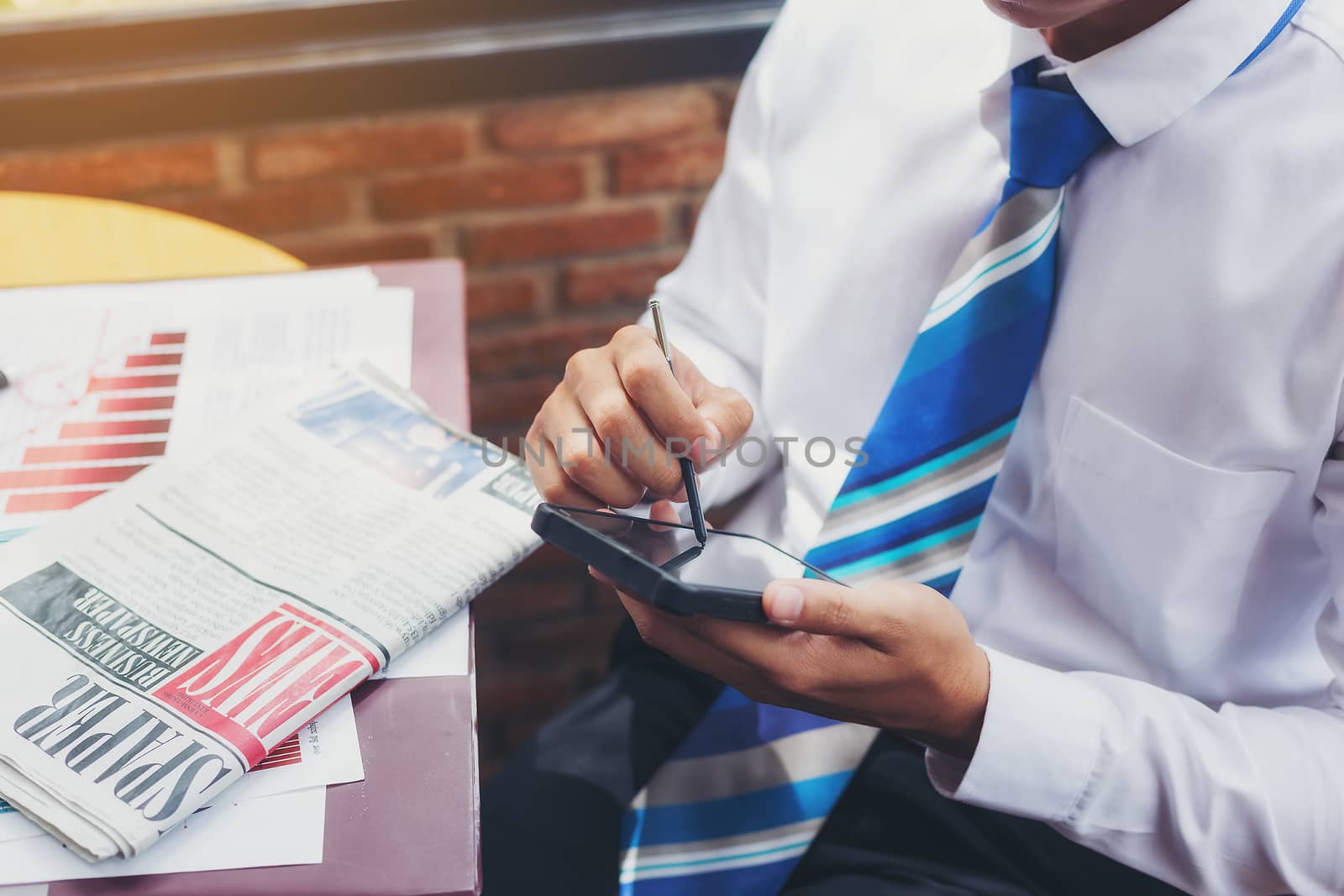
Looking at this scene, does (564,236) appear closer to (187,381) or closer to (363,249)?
(363,249)

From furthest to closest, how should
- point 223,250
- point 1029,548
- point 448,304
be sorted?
point 223,250 → point 448,304 → point 1029,548

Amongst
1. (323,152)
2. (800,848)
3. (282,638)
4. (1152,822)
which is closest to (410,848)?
(282,638)

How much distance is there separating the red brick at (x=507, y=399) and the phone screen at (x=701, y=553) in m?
0.93

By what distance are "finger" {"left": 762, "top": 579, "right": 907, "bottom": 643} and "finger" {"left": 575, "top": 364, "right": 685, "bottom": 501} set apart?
0.43ft

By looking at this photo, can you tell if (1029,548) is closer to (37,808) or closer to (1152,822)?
(1152,822)

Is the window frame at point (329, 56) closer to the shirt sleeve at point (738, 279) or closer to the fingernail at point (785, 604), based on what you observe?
the shirt sleeve at point (738, 279)

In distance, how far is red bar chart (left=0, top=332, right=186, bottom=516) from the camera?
0.71 meters

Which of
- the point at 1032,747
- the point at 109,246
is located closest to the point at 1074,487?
the point at 1032,747

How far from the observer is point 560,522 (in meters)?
0.58

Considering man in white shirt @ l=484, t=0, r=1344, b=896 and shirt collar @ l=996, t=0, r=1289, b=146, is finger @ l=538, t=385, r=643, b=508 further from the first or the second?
shirt collar @ l=996, t=0, r=1289, b=146

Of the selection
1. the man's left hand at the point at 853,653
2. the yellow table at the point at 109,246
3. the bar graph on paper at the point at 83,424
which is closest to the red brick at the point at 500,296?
the yellow table at the point at 109,246

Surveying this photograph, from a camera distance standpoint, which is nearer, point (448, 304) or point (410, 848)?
point (410, 848)

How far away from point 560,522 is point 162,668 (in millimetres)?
220

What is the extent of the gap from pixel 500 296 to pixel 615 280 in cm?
16
